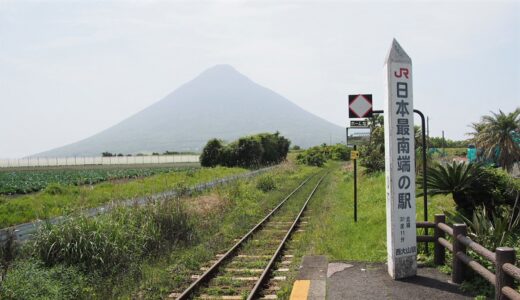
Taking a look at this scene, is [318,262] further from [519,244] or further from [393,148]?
[519,244]

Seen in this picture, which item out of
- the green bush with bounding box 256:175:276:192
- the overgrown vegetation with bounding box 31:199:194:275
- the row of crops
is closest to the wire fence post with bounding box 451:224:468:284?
the overgrown vegetation with bounding box 31:199:194:275

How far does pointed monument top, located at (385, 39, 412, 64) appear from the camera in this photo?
6.49m

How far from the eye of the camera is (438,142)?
83188 millimetres

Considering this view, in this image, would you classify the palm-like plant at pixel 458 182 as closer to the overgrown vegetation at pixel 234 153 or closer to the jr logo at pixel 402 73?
the jr logo at pixel 402 73

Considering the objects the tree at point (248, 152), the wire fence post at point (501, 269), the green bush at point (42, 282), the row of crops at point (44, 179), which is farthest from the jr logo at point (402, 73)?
the tree at point (248, 152)

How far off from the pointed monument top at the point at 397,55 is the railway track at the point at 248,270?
3751 millimetres

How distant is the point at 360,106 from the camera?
414 inches

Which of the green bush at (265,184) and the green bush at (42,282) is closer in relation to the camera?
the green bush at (42,282)

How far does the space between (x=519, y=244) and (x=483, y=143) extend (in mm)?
17059

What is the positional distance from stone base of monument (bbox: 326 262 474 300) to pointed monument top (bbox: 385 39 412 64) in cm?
309

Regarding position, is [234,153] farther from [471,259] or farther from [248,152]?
[471,259]

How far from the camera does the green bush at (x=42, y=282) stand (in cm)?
620

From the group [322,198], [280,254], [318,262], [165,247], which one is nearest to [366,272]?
[318,262]

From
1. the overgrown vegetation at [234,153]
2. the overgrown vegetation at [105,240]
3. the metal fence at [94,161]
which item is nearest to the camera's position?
the overgrown vegetation at [105,240]
